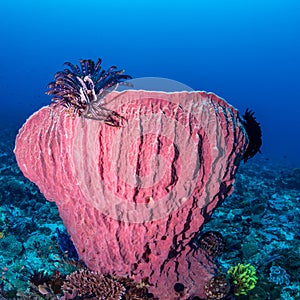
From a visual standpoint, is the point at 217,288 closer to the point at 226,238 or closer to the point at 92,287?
the point at 92,287

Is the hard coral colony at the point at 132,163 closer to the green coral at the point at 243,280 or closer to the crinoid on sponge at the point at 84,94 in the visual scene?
the crinoid on sponge at the point at 84,94

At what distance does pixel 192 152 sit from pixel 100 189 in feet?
4.29

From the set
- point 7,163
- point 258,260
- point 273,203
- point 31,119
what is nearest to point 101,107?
point 31,119

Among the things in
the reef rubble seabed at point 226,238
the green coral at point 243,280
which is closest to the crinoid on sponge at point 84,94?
the reef rubble seabed at point 226,238

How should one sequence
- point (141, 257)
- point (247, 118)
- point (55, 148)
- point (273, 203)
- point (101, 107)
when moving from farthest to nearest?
point (273, 203) < point (247, 118) < point (141, 257) < point (55, 148) < point (101, 107)

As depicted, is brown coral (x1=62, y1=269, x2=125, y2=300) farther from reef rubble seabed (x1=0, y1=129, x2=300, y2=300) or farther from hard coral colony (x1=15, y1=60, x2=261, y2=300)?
reef rubble seabed (x1=0, y1=129, x2=300, y2=300)

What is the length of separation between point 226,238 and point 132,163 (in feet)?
17.2

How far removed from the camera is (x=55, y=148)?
424 centimetres

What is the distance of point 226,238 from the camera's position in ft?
25.6

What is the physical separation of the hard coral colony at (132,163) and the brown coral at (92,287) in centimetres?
15

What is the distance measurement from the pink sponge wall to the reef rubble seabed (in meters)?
1.47

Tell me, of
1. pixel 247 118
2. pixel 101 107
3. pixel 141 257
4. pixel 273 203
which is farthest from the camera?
pixel 273 203

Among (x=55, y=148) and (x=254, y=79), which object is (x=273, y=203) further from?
(x=254, y=79)

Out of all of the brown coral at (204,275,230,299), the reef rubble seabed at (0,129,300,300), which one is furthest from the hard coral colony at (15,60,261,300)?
the reef rubble seabed at (0,129,300,300)
